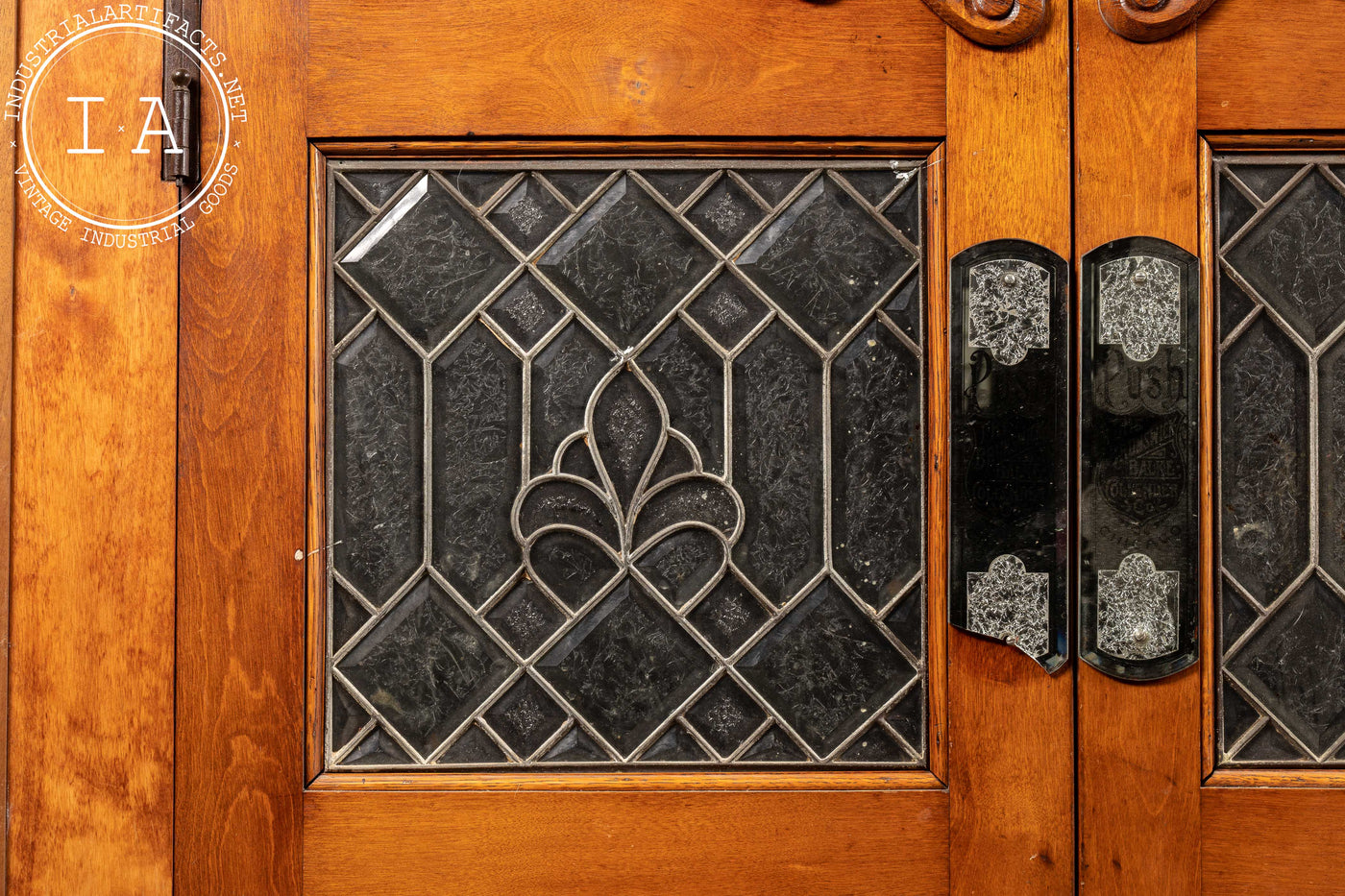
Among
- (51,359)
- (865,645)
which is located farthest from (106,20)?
(865,645)

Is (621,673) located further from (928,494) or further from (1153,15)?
(1153,15)

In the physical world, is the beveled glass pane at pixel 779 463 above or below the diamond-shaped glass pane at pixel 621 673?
above

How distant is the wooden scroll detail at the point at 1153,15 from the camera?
83 cm

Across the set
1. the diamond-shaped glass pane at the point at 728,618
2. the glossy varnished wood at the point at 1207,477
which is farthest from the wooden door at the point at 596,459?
the glossy varnished wood at the point at 1207,477

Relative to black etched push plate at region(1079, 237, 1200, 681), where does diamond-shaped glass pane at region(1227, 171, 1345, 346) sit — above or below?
above

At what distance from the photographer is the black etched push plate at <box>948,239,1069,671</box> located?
2.76 ft

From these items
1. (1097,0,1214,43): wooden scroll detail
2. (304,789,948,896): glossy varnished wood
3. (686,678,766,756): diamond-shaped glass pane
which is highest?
(1097,0,1214,43): wooden scroll detail

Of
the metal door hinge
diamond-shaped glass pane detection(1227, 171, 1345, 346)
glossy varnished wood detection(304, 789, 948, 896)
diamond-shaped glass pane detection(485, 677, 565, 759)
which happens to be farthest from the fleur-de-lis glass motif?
diamond-shaped glass pane detection(1227, 171, 1345, 346)

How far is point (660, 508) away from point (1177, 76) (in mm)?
651

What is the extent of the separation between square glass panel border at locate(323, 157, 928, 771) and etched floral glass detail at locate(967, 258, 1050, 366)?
58 mm

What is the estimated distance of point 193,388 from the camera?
86 cm

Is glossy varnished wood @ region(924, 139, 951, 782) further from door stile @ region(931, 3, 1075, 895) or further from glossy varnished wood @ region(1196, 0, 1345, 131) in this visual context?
glossy varnished wood @ region(1196, 0, 1345, 131)

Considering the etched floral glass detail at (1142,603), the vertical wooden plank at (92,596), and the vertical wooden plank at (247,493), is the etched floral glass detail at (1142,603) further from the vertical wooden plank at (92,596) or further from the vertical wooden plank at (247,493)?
the vertical wooden plank at (92,596)

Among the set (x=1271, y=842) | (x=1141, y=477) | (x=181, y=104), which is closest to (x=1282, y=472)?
(x=1141, y=477)
